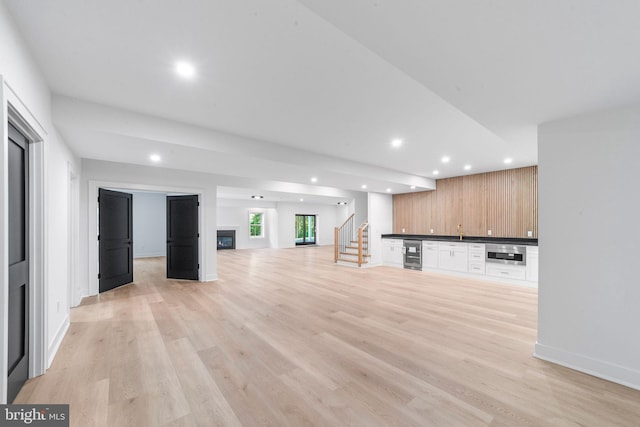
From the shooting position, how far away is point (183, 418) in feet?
5.98

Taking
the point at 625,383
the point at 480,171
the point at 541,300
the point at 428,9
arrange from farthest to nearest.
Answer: the point at 480,171 → the point at 541,300 → the point at 625,383 → the point at 428,9

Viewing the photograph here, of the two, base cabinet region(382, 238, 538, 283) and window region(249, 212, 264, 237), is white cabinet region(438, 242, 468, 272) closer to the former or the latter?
base cabinet region(382, 238, 538, 283)

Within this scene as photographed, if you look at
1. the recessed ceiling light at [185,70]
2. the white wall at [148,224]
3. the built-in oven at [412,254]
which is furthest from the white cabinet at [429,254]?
the white wall at [148,224]

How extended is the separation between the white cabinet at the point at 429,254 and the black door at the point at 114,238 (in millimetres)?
7383

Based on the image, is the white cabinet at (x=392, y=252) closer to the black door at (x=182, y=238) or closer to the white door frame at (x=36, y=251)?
the black door at (x=182, y=238)

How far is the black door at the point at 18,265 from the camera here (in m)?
1.98

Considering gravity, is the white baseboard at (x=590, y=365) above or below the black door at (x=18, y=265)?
below

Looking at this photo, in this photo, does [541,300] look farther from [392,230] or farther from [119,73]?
[392,230]

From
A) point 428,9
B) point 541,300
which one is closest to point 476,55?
point 428,9

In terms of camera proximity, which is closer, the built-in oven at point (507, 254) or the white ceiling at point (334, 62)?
the white ceiling at point (334, 62)

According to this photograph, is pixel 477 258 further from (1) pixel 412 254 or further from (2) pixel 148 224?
(2) pixel 148 224

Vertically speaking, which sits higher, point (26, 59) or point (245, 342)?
point (26, 59)

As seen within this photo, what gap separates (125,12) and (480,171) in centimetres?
728

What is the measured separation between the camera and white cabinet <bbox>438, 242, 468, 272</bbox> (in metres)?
6.80
